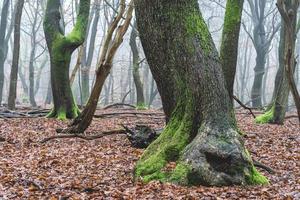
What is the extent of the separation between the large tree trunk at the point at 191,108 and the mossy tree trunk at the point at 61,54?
8.89 m

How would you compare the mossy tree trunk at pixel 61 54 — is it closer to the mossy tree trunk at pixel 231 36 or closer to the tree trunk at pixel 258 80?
the mossy tree trunk at pixel 231 36

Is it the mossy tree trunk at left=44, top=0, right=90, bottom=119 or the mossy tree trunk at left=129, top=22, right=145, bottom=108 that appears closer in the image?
the mossy tree trunk at left=44, top=0, right=90, bottom=119

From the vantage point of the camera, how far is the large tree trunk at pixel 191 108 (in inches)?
254

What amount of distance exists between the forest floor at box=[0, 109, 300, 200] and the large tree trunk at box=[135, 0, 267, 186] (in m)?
0.27

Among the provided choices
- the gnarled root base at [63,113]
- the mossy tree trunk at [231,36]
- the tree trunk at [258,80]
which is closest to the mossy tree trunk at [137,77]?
the tree trunk at [258,80]

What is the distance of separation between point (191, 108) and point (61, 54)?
9.90 m

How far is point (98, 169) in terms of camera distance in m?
8.03

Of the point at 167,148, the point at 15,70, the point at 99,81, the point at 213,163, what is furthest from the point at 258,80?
the point at 213,163

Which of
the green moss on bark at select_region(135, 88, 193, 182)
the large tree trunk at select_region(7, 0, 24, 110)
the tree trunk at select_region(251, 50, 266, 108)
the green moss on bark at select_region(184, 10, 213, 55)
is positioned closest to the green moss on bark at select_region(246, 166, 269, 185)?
the green moss on bark at select_region(135, 88, 193, 182)

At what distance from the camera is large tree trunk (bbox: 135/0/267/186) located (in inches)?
254

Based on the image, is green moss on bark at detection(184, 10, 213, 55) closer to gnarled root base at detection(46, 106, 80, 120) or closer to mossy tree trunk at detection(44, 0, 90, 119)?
mossy tree trunk at detection(44, 0, 90, 119)

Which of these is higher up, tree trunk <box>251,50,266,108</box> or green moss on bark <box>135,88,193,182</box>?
tree trunk <box>251,50,266,108</box>

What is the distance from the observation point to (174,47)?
7289mm

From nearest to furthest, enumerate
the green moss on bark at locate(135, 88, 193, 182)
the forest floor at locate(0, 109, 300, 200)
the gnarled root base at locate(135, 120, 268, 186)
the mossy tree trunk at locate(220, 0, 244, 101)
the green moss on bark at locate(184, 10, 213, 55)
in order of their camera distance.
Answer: the forest floor at locate(0, 109, 300, 200)
the gnarled root base at locate(135, 120, 268, 186)
the green moss on bark at locate(135, 88, 193, 182)
the green moss on bark at locate(184, 10, 213, 55)
the mossy tree trunk at locate(220, 0, 244, 101)
